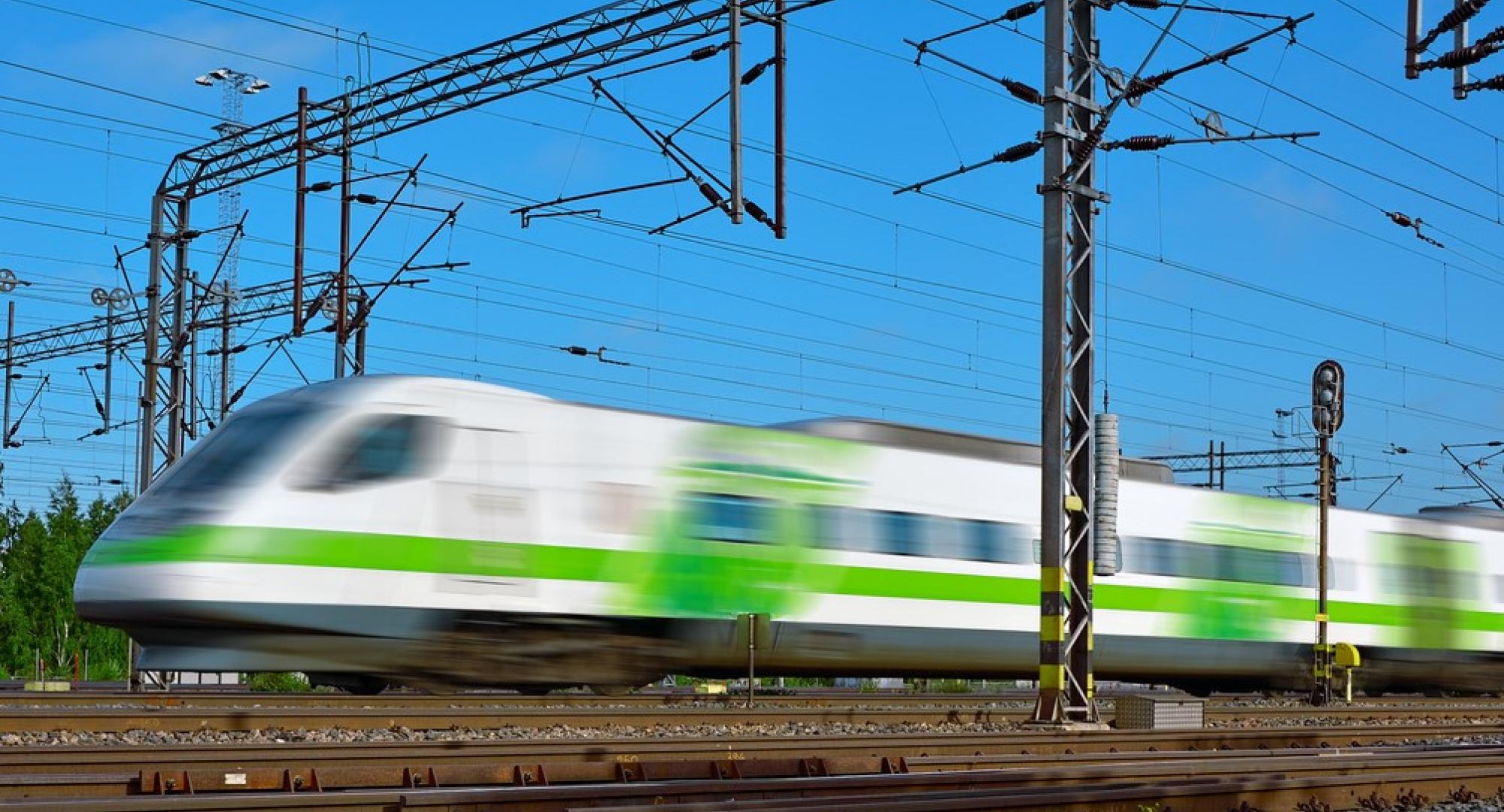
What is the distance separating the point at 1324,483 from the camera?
1077 inches

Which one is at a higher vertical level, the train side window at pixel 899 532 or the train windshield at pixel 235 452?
the train windshield at pixel 235 452

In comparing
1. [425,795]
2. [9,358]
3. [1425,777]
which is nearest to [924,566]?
[1425,777]

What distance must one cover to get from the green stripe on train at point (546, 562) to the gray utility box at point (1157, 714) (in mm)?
4694

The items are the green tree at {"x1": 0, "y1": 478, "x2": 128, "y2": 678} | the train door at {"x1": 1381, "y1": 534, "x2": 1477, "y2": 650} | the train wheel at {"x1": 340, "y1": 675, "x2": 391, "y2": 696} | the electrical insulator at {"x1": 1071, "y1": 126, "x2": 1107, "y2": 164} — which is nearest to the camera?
the electrical insulator at {"x1": 1071, "y1": 126, "x2": 1107, "y2": 164}

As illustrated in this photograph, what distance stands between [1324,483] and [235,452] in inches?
653

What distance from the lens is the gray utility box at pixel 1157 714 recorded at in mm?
18578

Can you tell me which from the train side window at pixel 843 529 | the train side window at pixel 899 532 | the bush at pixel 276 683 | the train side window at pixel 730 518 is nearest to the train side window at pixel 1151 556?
the train side window at pixel 899 532

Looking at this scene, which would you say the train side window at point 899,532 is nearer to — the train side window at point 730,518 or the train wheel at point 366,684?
the train side window at point 730,518

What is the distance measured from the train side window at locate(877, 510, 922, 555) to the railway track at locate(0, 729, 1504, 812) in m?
9.73

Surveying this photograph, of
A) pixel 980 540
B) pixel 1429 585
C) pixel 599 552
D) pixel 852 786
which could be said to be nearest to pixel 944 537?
pixel 980 540

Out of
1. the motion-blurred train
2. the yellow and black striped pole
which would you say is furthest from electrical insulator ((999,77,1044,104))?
the motion-blurred train

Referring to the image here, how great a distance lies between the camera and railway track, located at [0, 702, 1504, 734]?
14719 mm

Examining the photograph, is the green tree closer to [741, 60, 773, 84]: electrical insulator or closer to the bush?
the bush

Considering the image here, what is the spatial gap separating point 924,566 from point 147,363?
12043 millimetres
